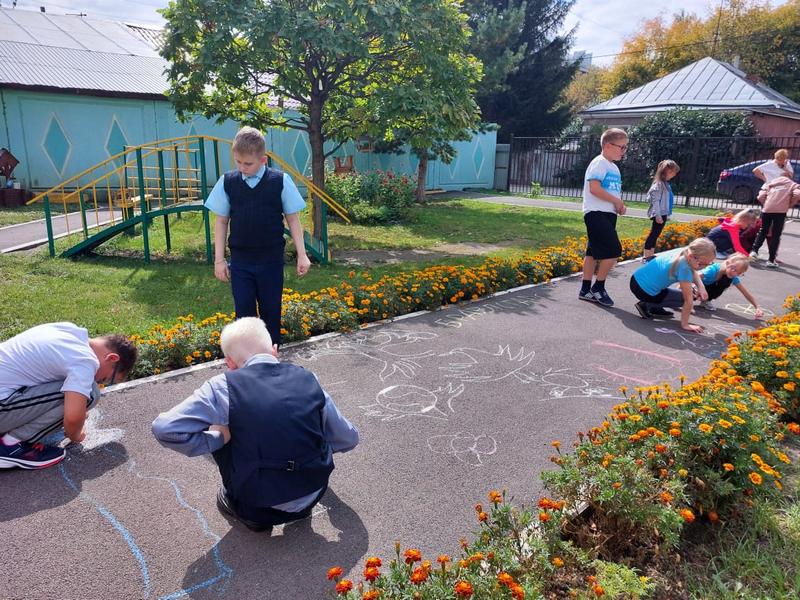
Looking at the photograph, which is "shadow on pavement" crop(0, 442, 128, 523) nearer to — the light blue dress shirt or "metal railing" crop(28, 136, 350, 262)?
the light blue dress shirt

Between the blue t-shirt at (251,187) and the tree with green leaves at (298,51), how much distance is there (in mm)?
5213

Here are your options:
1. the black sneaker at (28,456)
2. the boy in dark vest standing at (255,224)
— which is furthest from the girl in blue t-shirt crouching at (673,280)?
the black sneaker at (28,456)

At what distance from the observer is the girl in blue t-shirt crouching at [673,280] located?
18.3 feet

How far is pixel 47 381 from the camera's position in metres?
3.03

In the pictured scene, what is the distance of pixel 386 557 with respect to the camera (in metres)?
2.58

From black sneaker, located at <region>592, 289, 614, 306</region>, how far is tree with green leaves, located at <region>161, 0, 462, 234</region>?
4936 millimetres

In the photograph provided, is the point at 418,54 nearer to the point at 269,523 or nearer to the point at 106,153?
the point at 269,523

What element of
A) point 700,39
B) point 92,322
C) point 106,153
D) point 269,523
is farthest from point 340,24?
point 700,39

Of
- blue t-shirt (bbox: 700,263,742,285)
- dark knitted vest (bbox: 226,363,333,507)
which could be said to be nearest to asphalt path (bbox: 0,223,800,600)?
dark knitted vest (bbox: 226,363,333,507)

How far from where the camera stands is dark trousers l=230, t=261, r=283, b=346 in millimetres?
4082

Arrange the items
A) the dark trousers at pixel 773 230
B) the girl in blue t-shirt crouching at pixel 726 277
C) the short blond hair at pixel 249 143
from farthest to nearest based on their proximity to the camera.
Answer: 1. the dark trousers at pixel 773 230
2. the girl in blue t-shirt crouching at pixel 726 277
3. the short blond hair at pixel 249 143

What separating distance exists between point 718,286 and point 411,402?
436 centimetres

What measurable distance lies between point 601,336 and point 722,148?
20180 millimetres

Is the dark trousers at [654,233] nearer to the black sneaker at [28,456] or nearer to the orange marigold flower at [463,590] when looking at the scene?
the orange marigold flower at [463,590]
